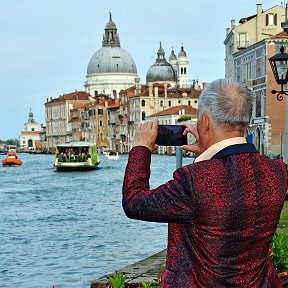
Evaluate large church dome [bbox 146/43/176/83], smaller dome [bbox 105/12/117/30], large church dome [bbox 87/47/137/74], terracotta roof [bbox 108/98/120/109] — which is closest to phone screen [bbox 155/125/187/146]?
terracotta roof [bbox 108/98/120/109]

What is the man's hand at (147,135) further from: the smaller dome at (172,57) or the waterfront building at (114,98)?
the smaller dome at (172,57)

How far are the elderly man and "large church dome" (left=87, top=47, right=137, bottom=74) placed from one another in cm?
14523

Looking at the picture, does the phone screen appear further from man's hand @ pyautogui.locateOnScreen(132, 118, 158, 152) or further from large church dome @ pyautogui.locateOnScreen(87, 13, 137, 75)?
large church dome @ pyautogui.locateOnScreen(87, 13, 137, 75)

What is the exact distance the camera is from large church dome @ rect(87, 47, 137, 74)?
483 ft

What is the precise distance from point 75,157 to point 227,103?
53.0 meters

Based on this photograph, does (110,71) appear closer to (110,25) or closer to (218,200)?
(110,25)

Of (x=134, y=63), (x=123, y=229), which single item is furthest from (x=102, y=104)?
(x=123, y=229)

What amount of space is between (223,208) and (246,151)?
0.23 metres

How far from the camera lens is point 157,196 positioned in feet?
8.46

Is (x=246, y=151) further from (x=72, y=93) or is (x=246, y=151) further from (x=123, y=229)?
(x=72, y=93)

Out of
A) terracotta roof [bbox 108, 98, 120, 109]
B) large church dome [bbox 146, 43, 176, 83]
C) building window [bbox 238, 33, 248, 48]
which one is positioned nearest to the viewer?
building window [bbox 238, 33, 248, 48]

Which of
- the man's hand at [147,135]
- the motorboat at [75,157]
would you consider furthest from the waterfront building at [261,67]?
the man's hand at [147,135]

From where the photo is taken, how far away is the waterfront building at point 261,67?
144 ft

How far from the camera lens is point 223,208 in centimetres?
254
